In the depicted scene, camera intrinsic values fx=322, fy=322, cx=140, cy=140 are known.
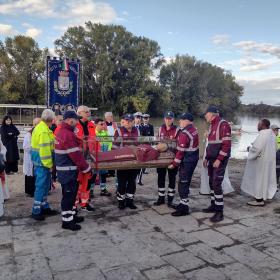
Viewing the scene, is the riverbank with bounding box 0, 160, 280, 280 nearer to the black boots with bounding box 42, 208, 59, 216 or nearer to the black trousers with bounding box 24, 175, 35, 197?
the black boots with bounding box 42, 208, 59, 216

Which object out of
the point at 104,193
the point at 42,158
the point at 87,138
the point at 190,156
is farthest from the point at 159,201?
the point at 42,158

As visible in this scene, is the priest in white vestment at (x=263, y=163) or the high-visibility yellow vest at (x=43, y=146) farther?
the priest in white vestment at (x=263, y=163)

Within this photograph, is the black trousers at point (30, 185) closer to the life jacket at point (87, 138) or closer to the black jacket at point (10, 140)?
the life jacket at point (87, 138)

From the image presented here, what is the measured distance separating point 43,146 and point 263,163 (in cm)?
433

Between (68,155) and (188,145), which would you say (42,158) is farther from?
(188,145)

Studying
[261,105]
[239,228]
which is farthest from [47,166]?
[261,105]

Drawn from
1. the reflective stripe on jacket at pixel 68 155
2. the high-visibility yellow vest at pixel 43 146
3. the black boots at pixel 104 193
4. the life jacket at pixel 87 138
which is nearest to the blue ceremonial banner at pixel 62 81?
the black boots at pixel 104 193

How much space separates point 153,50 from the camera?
52125mm

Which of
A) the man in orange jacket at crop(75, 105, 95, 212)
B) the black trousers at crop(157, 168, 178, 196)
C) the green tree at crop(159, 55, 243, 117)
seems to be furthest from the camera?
the green tree at crop(159, 55, 243, 117)

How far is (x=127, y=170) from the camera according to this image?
6051mm

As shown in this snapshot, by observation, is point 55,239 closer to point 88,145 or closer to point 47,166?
point 47,166

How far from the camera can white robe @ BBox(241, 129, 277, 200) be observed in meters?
6.54

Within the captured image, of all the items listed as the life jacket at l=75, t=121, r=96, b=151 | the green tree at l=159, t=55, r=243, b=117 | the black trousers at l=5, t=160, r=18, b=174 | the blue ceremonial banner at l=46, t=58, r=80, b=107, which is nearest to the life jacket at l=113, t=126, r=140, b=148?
the life jacket at l=75, t=121, r=96, b=151

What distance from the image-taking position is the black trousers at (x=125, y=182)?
6.08 metres
